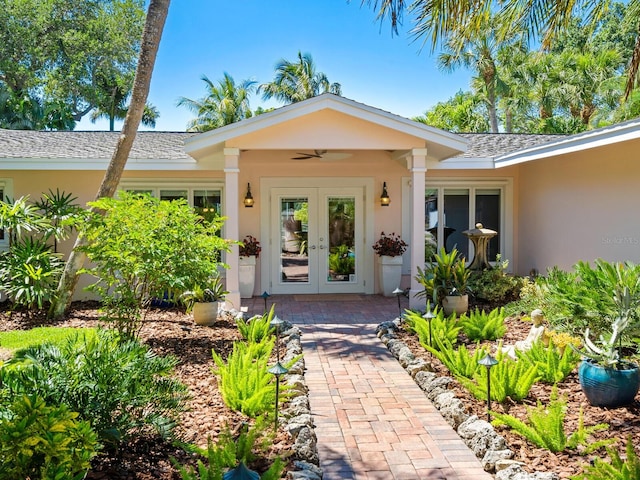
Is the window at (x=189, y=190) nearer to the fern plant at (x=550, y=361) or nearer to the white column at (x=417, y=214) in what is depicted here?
the white column at (x=417, y=214)

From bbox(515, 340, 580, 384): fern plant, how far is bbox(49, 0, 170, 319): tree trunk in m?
6.27

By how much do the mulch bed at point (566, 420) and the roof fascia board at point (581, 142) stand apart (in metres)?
3.37

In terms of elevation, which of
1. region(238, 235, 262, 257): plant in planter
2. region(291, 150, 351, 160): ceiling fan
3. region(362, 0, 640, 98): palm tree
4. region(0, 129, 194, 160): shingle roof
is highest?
region(362, 0, 640, 98): palm tree

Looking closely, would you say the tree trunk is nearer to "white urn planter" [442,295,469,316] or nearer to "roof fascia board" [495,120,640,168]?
"white urn planter" [442,295,469,316]

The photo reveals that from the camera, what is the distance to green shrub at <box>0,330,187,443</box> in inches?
143

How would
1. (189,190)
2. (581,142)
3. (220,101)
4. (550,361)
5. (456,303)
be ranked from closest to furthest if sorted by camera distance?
(550,361)
(581,142)
(456,303)
(189,190)
(220,101)

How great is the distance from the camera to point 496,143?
45.4ft

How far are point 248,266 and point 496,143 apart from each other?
6.91 meters

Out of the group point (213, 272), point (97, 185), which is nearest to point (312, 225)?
point (97, 185)

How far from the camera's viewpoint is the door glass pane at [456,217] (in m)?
13.0

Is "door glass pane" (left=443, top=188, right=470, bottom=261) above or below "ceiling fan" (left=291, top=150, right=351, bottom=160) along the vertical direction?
below

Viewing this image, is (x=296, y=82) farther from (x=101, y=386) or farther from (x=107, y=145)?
(x=101, y=386)

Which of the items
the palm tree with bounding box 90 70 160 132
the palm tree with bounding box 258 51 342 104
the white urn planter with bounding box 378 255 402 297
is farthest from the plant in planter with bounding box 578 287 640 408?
the palm tree with bounding box 90 70 160 132

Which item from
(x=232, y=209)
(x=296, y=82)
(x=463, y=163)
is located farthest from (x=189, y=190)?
(x=296, y=82)
